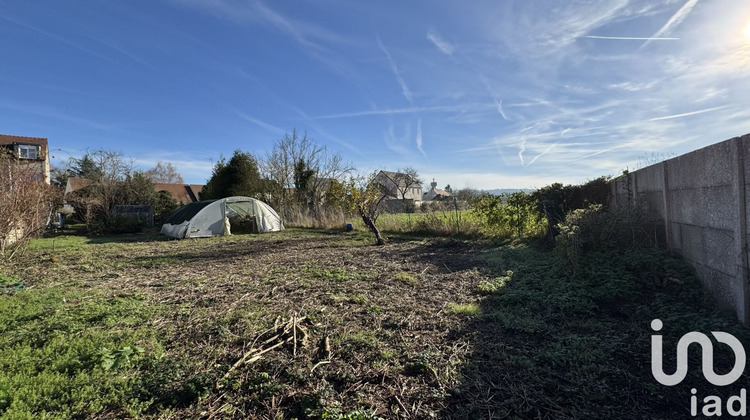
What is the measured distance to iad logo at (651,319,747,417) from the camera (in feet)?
7.07

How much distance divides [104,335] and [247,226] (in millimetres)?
13034

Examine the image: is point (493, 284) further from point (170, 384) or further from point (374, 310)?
point (170, 384)

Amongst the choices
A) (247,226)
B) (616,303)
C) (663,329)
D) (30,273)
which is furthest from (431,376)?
(247,226)

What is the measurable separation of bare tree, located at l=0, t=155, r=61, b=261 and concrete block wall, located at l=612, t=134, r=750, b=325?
11.9 metres

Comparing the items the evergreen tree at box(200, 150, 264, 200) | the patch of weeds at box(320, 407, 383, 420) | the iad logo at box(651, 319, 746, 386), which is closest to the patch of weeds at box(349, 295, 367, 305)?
the patch of weeds at box(320, 407, 383, 420)

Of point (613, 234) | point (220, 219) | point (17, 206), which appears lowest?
point (613, 234)

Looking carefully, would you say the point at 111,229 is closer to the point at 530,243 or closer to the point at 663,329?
the point at 530,243

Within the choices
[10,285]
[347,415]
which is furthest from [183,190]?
[347,415]

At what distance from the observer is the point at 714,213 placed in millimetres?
3451

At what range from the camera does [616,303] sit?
3.96 m

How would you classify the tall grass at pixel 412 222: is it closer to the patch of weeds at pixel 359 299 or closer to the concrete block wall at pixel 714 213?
the concrete block wall at pixel 714 213

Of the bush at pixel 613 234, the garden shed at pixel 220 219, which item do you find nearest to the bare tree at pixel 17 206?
the garden shed at pixel 220 219

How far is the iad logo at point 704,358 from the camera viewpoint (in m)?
2.42

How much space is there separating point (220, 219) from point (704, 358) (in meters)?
15.4
